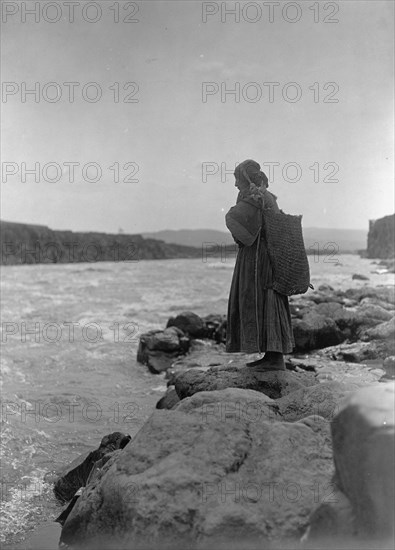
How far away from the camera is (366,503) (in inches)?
86.4

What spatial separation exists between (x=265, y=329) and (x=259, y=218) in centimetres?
108

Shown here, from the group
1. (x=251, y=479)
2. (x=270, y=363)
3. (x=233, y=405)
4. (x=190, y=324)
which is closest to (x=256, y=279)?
(x=270, y=363)

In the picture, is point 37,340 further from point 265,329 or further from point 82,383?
point 265,329

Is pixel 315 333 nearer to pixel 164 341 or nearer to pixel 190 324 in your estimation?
pixel 164 341

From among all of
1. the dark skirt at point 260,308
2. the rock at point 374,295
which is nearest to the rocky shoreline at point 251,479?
the dark skirt at point 260,308

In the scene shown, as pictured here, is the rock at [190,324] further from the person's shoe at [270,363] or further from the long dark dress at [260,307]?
the long dark dress at [260,307]

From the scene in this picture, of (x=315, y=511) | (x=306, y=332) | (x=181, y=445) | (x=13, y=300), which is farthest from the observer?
(x=13, y=300)

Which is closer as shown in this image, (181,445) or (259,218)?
(181,445)

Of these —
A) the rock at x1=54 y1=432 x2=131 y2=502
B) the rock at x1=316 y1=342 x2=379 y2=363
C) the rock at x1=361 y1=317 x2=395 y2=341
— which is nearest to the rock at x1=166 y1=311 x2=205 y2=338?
the rock at x1=316 y1=342 x2=379 y2=363

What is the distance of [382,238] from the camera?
96875mm

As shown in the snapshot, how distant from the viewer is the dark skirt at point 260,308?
5.23 meters

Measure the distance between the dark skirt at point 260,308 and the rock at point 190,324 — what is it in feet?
27.9

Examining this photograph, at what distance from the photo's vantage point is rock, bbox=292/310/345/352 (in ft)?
36.9

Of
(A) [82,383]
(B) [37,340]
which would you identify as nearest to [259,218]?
(A) [82,383]
